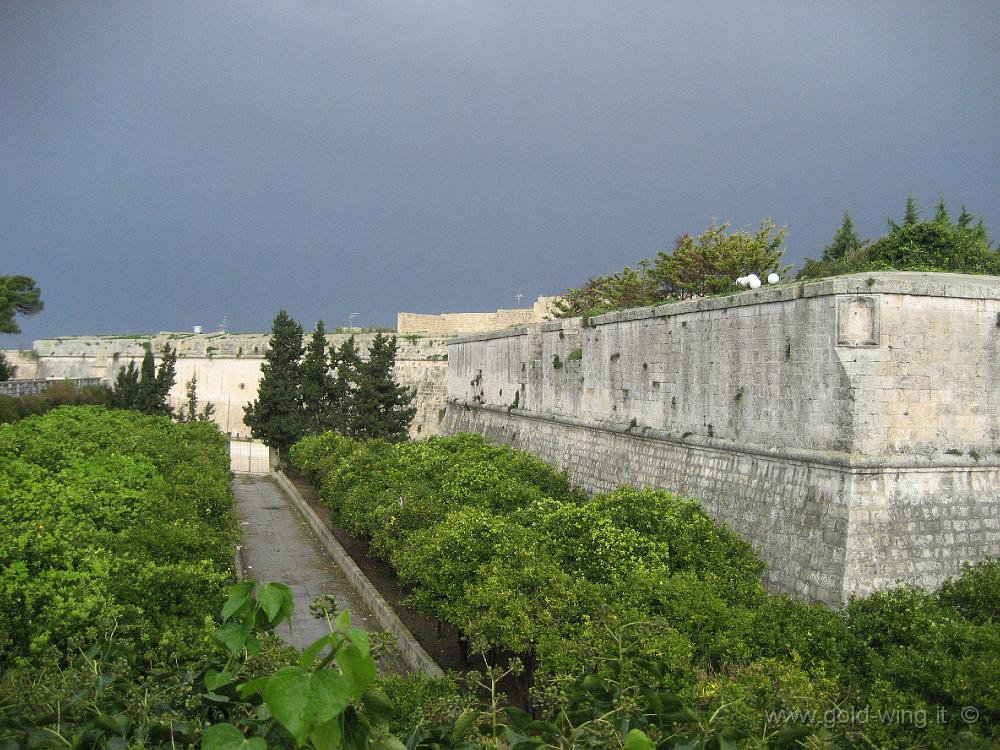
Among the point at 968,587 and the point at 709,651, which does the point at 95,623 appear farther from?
the point at 968,587

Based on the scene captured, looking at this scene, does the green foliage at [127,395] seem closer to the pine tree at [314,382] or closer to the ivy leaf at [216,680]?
the pine tree at [314,382]

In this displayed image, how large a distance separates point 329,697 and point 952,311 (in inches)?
347

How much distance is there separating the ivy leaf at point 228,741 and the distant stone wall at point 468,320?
3417cm

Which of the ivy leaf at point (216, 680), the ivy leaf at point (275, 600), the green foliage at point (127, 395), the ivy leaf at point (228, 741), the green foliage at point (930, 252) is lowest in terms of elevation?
the ivy leaf at point (216, 680)

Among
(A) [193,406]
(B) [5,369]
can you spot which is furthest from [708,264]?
(B) [5,369]

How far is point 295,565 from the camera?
14727 mm

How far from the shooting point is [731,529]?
1005 cm

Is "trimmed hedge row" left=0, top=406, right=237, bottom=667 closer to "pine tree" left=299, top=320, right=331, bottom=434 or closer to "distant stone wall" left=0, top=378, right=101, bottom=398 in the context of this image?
"pine tree" left=299, top=320, right=331, bottom=434

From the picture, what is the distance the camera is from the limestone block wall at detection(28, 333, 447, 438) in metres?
30.5

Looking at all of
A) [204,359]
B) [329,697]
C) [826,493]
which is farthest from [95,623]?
[204,359]

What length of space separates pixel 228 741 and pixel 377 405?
22.0 metres

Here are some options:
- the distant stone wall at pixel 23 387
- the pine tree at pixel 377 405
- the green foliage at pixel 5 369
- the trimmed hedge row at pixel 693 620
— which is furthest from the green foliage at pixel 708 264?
the green foliage at pixel 5 369

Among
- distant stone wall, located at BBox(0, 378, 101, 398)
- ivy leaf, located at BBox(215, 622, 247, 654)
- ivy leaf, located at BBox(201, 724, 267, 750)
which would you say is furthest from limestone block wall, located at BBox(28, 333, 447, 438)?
ivy leaf, located at BBox(201, 724, 267, 750)

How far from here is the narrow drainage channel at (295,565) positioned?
430 inches
